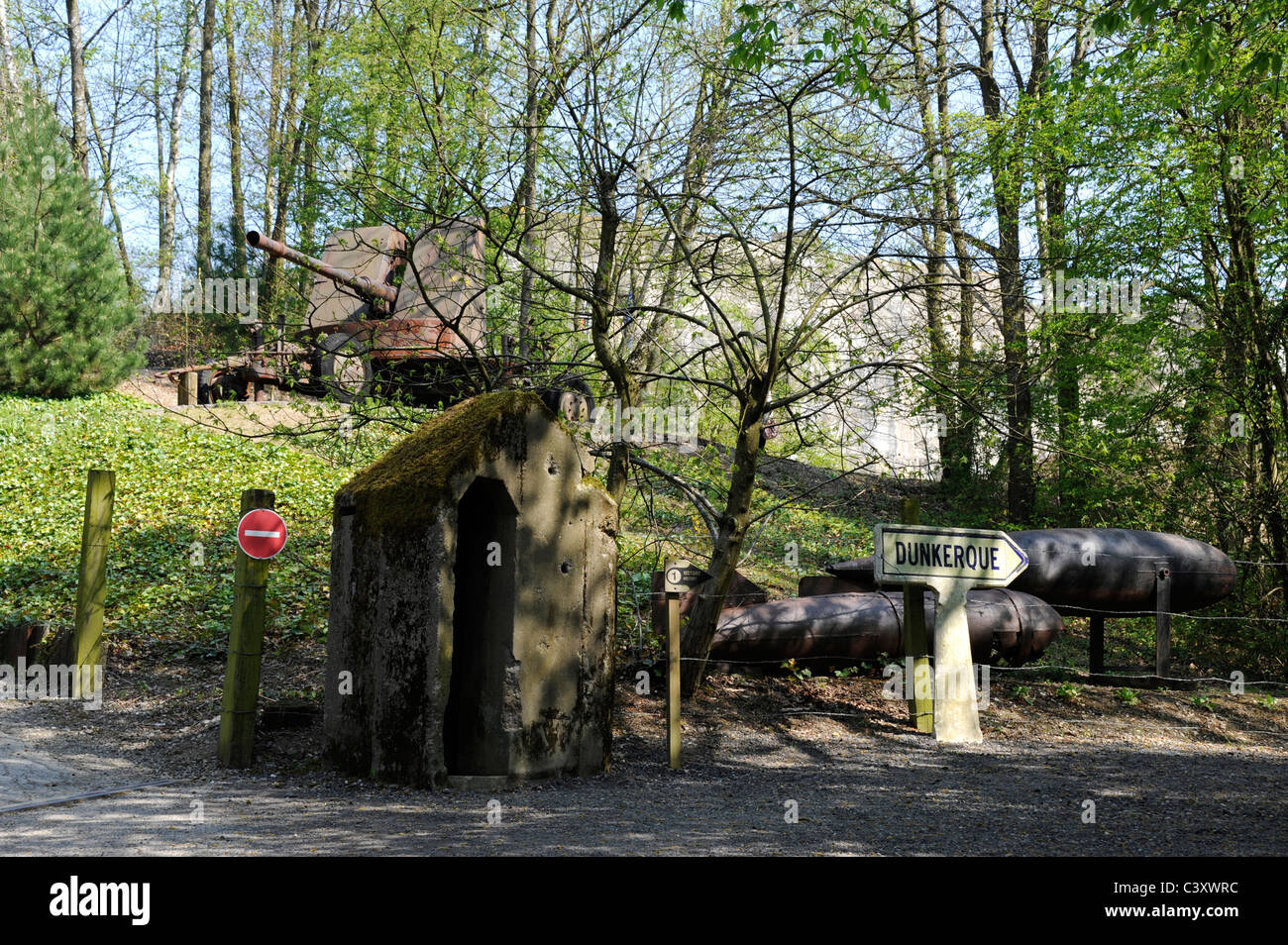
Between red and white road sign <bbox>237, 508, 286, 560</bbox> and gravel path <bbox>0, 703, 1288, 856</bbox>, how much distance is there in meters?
1.58

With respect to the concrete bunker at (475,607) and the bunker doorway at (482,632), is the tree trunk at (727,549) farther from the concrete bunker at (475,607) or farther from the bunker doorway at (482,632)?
the bunker doorway at (482,632)

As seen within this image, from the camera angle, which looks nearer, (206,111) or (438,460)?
(438,460)

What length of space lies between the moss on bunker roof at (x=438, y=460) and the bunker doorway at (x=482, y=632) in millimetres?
239

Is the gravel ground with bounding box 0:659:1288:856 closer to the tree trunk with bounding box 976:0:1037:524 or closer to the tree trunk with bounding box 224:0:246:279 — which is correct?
the tree trunk with bounding box 976:0:1037:524

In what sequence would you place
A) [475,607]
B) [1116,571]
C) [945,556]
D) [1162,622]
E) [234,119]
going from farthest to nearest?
1. [234,119]
2. [1116,571]
3. [1162,622]
4. [945,556]
5. [475,607]

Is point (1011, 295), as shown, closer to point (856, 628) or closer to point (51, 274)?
point (856, 628)

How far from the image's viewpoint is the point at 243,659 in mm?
7582

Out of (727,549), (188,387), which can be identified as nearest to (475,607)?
(727,549)

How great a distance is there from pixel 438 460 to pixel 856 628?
5.23m

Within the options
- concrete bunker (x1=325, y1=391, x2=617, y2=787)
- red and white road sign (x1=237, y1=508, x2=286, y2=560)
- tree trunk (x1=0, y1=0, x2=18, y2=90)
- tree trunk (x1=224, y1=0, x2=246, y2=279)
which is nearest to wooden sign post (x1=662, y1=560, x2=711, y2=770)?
concrete bunker (x1=325, y1=391, x2=617, y2=787)

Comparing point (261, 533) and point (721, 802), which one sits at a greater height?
point (261, 533)

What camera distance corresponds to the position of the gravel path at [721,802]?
17.7ft
